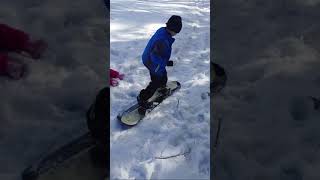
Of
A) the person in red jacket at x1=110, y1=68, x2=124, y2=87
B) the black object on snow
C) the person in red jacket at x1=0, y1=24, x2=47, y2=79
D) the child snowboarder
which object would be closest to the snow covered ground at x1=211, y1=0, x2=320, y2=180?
the black object on snow

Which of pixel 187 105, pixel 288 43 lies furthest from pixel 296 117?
pixel 187 105

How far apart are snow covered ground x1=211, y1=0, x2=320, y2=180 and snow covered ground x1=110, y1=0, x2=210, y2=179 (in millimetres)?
55

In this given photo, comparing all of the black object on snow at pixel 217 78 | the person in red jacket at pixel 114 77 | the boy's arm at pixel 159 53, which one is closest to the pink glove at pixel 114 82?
the person in red jacket at pixel 114 77

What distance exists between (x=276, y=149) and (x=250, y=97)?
0.16 meters

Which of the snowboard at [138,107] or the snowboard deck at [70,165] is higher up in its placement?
the snowboard at [138,107]

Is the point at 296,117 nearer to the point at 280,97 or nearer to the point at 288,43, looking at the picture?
the point at 280,97

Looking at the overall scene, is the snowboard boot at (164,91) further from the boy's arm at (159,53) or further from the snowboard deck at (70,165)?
the snowboard deck at (70,165)

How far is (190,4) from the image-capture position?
1.48 meters

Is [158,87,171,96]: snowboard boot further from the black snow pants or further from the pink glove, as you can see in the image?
the pink glove

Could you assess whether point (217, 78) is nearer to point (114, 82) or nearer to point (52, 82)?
point (114, 82)

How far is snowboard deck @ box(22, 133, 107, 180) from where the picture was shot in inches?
55.9

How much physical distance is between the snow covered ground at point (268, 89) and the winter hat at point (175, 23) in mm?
107

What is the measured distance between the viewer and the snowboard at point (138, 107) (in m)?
1.41

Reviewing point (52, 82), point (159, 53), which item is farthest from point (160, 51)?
point (52, 82)
